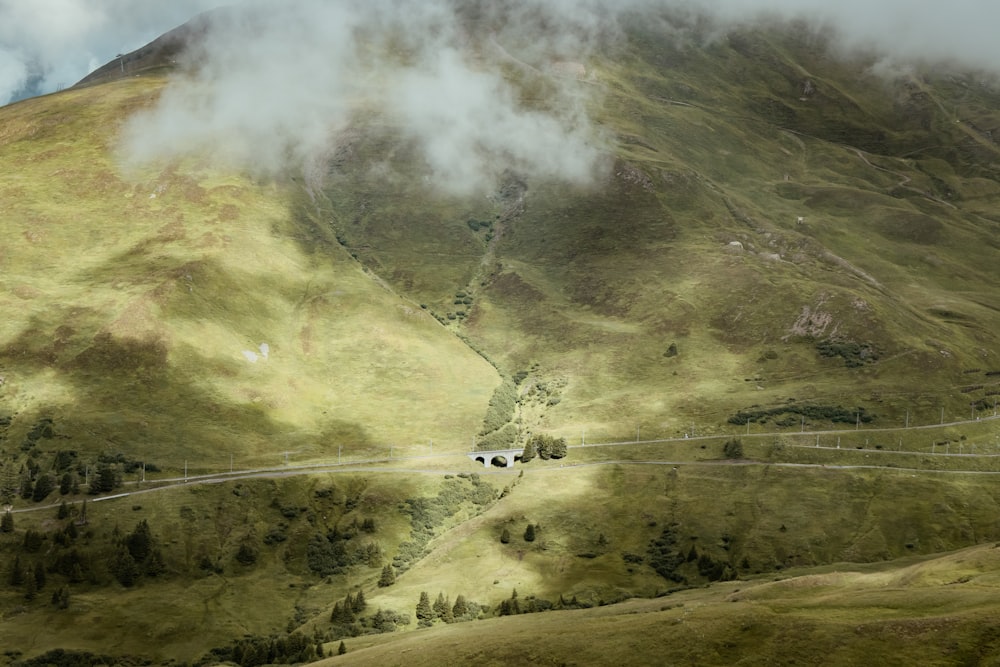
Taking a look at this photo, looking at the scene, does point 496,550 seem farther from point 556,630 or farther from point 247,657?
point 556,630

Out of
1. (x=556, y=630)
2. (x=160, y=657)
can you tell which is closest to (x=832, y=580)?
(x=556, y=630)

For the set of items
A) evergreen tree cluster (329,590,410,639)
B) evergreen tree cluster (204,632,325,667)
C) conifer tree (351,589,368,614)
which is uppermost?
conifer tree (351,589,368,614)

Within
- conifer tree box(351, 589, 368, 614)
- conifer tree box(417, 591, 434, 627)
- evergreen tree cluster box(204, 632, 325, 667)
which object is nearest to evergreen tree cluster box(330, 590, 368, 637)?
conifer tree box(351, 589, 368, 614)

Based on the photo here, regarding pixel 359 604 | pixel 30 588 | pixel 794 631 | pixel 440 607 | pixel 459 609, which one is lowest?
pixel 459 609

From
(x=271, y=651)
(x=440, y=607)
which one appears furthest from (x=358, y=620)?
(x=271, y=651)

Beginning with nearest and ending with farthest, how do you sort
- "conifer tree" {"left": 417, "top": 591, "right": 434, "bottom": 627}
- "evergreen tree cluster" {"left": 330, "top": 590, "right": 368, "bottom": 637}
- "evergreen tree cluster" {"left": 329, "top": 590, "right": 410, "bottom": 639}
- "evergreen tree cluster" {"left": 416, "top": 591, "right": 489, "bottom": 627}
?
1. "evergreen tree cluster" {"left": 416, "top": 591, "right": 489, "bottom": 627}
2. "evergreen tree cluster" {"left": 329, "top": 590, "right": 410, "bottom": 639}
3. "evergreen tree cluster" {"left": 330, "top": 590, "right": 368, "bottom": 637}
4. "conifer tree" {"left": 417, "top": 591, "right": 434, "bottom": 627}

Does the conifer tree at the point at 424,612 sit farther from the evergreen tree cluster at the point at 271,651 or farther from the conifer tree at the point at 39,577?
the conifer tree at the point at 39,577

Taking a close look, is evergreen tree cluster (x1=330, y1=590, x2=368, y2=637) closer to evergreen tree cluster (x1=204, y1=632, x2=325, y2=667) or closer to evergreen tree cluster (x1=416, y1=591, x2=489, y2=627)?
evergreen tree cluster (x1=204, y1=632, x2=325, y2=667)

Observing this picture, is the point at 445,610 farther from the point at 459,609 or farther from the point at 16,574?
the point at 16,574

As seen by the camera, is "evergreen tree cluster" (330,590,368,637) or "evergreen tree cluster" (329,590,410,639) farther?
"evergreen tree cluster" (330,590,368,637)

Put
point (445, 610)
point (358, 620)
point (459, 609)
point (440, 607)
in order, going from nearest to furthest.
Answer: point (459, 609) < point (445, 610) < point (440, 607) < point (358, 620)

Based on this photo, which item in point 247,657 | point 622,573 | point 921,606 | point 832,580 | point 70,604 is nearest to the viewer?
point 921,606
